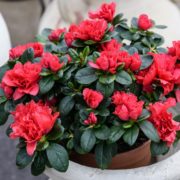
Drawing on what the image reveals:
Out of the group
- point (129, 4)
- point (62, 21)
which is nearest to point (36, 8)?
point (62, 21)

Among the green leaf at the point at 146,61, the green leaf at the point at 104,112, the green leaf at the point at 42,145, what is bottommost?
the green leaf at the point at 42,145

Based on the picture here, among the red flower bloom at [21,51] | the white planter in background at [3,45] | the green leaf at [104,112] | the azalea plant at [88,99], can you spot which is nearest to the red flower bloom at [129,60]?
the azalea plant at [88,99]

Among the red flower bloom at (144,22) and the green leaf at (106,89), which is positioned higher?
the red flower bloom at (144,22)

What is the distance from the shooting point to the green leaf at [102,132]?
2.77 ft

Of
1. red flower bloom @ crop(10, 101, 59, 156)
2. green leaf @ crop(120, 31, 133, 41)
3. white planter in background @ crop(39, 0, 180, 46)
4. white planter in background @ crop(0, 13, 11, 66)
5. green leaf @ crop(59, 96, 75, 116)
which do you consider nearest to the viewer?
red flower bloom @ crop(10, 101, 59, 156)

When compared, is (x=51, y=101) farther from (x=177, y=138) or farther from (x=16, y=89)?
(x=177, y=138)

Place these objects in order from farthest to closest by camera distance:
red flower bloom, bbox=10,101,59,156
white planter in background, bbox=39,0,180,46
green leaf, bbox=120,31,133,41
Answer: white planter in background, bbox=39,0,180,46 < green leaf, bbox=120,31,133,41 < red flower bloom, bbox=10,101,59,156

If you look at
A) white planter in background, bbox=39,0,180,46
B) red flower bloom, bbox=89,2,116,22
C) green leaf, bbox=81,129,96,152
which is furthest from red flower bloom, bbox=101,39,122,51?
white planter in background, bbox=39,0,180,46

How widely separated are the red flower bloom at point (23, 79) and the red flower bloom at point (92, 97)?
103mm

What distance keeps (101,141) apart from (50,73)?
177mm

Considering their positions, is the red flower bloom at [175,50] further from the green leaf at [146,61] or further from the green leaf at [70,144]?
the green leaf at [70,144]

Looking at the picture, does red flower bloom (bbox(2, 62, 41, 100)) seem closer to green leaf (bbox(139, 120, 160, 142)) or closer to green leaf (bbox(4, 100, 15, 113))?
green leaf (bbox(4, 100, 15, 113))

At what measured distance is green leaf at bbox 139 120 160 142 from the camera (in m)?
0.83

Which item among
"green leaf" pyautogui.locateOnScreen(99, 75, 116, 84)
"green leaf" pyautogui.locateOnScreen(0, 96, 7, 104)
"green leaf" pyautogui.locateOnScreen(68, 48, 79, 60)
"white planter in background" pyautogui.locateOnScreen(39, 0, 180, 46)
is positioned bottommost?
"white planter in background" pyautogui.locateOnScreen(39, 0, 180, 46)
